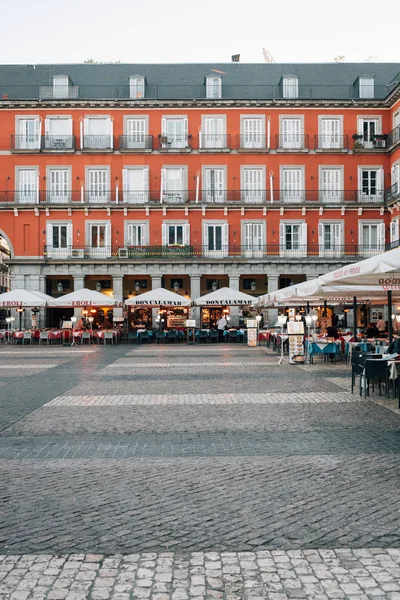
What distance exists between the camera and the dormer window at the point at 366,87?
149 ft

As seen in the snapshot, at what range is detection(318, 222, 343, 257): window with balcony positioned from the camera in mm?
44406

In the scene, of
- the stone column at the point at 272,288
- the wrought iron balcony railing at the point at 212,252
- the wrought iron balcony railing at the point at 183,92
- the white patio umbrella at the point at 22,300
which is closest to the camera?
the white patio umbrella at the point at 22,300

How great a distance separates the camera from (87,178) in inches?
1752

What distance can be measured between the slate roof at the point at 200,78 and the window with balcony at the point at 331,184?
5104 millimetres

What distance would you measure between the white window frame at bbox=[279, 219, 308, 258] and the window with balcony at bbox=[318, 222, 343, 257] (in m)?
1.04

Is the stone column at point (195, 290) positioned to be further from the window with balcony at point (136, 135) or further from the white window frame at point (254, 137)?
the white window frame at point (254, 137)

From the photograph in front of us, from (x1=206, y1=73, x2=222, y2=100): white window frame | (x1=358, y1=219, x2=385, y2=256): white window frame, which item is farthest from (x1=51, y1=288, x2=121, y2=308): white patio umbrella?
(x1=206, y1=73, x2=222, y2=100): white window frame

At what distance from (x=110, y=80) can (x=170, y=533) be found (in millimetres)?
45863

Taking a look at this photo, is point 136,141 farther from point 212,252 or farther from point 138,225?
point 212,252

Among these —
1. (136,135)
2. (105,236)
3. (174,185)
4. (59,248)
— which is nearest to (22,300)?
(59,248)

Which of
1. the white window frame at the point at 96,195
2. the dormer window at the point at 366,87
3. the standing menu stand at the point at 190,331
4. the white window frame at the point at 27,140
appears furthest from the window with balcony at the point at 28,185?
the dormer window at the point at 366,87

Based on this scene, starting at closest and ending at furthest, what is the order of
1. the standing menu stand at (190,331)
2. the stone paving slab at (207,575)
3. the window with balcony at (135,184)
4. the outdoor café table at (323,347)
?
the stone paving slab at (207,575) < the outdoor café table at (323,347) < the standing menu stand at (190,331) < the window with balcony at (135,184)

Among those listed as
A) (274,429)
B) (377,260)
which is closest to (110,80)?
(377,260)

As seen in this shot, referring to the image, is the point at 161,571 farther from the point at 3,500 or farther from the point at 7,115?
the point at 7,115
